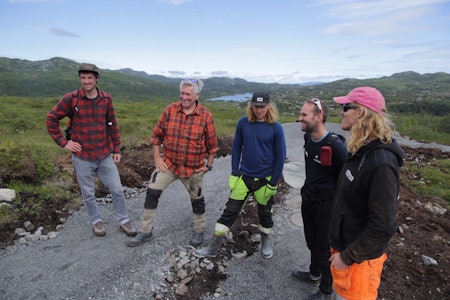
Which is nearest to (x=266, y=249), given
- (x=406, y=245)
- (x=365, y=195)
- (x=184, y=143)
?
(x=184, y=143)

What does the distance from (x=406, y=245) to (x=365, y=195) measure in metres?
4.57

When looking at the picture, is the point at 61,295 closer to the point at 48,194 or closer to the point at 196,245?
the point at 196,245

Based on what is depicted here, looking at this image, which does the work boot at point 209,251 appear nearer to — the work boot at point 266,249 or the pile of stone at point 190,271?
the pile of stone at point 190,271

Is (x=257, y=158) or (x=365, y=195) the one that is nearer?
(x=365, y=195)

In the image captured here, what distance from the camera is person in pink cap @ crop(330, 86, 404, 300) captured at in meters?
2.42

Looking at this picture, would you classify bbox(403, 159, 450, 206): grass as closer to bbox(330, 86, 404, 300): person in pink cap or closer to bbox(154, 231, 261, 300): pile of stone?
bbox(154, 231, 261, 300): pile of stone

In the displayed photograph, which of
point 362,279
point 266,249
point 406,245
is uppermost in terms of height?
point 362,279

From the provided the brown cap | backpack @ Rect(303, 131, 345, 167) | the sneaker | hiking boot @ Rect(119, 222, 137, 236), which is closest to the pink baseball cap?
backpack @ Rect(303, 131, 345, 167)

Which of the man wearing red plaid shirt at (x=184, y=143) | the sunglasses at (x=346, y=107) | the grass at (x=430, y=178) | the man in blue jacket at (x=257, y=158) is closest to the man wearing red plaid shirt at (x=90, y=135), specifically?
the man wearing red plaid shirt at (x=184, y=143)

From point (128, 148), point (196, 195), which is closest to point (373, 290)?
point (196, 195)

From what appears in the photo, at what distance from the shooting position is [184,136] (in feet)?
16.5

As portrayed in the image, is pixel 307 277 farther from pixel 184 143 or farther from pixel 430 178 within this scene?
pixel 430 178

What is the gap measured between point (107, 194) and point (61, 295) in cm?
408

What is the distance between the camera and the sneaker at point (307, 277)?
15.9 feet
